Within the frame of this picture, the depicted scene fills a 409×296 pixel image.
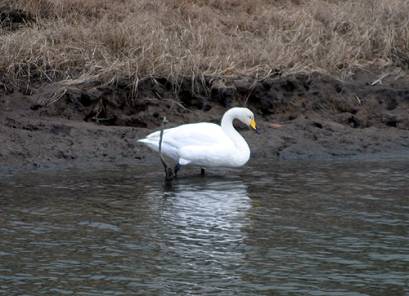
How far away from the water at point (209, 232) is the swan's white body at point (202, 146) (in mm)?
216

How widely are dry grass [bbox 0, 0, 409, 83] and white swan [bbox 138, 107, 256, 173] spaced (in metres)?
1.95

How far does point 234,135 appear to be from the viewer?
40.5ft

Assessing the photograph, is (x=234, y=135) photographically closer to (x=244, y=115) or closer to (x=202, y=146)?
(x=244, y=115)

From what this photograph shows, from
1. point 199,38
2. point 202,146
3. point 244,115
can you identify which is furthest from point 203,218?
point 199,38

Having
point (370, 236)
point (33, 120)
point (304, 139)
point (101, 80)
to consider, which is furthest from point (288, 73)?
point (370, 236)

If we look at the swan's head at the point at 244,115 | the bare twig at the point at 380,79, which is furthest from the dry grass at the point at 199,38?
the swan's head at the point at 244,115

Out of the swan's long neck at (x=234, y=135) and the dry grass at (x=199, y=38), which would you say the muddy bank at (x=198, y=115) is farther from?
the swan's long neck at (x=234, y=135)

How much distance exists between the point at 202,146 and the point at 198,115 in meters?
2.18

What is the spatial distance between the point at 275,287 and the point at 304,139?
633cm

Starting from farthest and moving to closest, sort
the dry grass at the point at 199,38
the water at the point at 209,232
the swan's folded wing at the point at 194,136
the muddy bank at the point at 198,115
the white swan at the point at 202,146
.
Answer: the dry grass at the point at 199,38
the muddy bank at the point at 198,115
the swan's folded wing at the point at 194,136
the white swan at the point at 202,146
the water at the point at 209,232

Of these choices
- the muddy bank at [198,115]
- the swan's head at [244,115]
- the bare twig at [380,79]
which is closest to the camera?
the swan's head at [244,115]

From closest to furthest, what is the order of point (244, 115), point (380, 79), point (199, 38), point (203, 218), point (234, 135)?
point (203, 218) → point (234, 135) → point (244, 115) → point (199, 38) → point (380, 79)

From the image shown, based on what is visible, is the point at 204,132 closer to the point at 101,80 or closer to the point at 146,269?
the point at 101,80

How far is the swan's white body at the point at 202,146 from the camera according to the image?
11812mm
